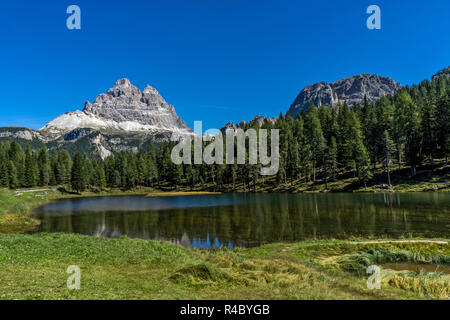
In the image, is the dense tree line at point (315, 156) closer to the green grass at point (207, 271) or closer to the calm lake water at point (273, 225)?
the calm lake water at point (273, 225)

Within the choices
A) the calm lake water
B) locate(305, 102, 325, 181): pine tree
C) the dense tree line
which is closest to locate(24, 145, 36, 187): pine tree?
the dense tree line

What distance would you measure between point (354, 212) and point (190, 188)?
3960 inches

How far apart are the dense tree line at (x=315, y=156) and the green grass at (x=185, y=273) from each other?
67808mm

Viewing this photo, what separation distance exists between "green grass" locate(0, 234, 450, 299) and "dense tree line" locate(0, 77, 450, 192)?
2670 inches

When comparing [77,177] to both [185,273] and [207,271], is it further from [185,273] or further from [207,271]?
[207,271]

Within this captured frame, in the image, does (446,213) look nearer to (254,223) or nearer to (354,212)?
(354,212)

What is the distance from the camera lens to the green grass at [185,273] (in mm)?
12250

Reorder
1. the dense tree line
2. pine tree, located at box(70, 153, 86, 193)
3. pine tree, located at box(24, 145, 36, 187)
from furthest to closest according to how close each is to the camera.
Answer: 1. pine tree, located at box(70, 153, 86, 193)
2. pine tree, located at box(24, 145, 36, 187)
3. the dense tree line

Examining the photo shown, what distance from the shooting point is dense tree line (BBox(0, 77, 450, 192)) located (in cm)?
7962

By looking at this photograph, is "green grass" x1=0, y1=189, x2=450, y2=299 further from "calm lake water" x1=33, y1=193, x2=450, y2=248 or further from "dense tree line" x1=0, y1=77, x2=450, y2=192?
"dense tree line" x1=0, y1=77, x2=450, y2=192

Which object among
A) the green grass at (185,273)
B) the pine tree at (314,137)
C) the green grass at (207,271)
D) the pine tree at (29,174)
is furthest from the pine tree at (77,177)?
the green grass at (185,273)

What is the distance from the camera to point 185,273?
15.6 m

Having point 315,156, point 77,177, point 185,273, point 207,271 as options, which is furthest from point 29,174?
point 207,271
